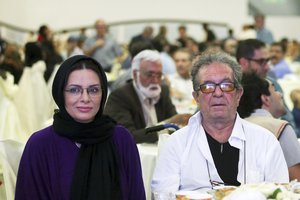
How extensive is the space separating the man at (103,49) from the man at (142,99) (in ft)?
18.6

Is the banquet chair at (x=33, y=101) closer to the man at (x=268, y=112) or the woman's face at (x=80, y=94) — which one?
the man at (x=268, y=112)

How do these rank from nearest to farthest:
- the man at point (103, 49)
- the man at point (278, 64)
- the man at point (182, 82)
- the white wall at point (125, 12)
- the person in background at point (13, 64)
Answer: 1. the man at point (182, 82)
2. the person in background at point (13, 64)
3. the man at point (278, 64)
4. the man at point (103, 49)
5. the white wall at point (125, 12)

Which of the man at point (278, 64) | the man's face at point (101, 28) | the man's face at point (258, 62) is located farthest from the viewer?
the man's face at point (101, 28)

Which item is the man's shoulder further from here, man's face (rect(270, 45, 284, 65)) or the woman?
man's face (rect(270, 45, 284, 65))

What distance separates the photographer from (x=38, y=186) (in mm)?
2543

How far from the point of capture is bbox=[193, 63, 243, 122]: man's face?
2900 millimetres

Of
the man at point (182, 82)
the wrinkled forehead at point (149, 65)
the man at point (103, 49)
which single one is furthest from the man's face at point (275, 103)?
the man at point (103, 49)

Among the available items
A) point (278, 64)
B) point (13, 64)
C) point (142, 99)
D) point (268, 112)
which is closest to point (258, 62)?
point (142, 99)

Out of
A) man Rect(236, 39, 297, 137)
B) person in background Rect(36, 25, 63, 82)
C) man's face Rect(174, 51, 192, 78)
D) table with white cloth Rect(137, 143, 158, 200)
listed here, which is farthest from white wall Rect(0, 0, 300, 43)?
table with white cloth Rect(137, 143, 158, 200)

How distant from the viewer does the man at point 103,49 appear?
10625 mm

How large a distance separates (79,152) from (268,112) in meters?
1.24

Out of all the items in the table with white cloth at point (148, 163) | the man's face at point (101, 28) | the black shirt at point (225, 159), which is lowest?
the table with white cloth at point (148, 163)

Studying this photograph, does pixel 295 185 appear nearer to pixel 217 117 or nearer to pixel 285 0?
pixel 217 117

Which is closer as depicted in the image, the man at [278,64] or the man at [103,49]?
the man at [278,64]
